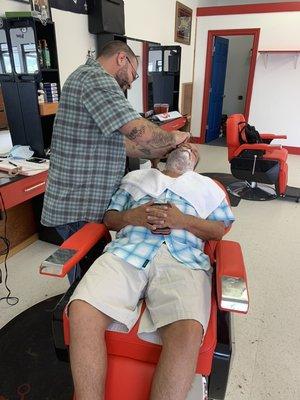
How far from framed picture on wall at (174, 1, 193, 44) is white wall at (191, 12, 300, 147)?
39cm

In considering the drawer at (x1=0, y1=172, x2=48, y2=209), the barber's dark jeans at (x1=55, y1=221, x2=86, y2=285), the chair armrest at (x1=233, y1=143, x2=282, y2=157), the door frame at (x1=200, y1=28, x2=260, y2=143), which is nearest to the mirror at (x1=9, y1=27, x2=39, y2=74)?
the drawer at (x1=0, y1=172, x2=48, y2=209)

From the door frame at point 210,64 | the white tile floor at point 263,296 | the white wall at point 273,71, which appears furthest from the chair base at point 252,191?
the door frame at point 210,64

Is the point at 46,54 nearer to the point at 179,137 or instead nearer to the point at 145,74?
the point at 179,137

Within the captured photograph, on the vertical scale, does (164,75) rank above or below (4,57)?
below

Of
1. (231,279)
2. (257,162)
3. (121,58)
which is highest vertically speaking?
(121,58)

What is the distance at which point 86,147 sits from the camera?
1.30 metres

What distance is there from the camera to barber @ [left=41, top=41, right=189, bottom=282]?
3.91ft

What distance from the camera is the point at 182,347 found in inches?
37.3

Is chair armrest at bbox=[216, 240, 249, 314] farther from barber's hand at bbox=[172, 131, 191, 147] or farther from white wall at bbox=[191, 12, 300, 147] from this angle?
white wall at bbox=[191, 12, 300, 147]

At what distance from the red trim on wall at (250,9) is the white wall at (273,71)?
6 centimetres

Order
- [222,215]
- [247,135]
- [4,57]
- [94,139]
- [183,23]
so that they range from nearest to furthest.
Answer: [94,139] → [222,215] → [4,57] → [247,135] → [183,23]

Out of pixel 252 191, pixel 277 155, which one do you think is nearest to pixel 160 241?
pixel 277 155

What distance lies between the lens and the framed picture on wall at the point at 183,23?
4832 millimetres

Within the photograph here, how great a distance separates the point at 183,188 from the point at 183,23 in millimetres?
4658
